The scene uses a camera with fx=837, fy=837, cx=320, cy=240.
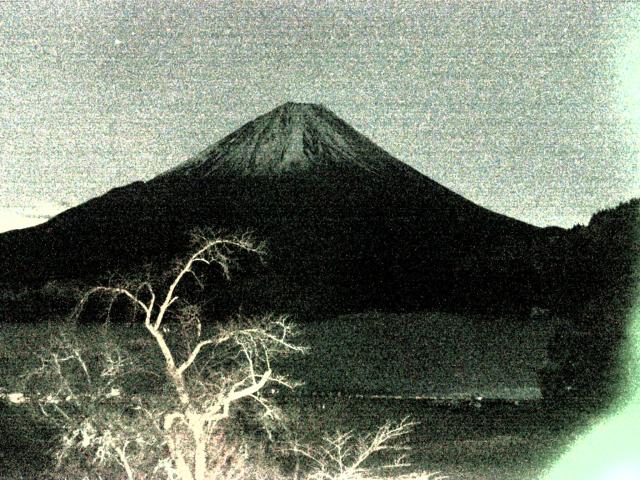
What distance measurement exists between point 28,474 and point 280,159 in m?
99.4

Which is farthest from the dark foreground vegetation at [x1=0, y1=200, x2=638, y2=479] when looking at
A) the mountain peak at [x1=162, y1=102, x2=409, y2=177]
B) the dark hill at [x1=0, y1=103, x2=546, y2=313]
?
the mountain peak at [x1=162, y1=102, x2=409, y2=177]

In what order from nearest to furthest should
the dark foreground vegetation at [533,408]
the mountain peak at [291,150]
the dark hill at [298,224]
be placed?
1. the dark foreground vegetation at [533,408]
2. the dark hill at [298,224]
3. the mountain peak at [291,150]

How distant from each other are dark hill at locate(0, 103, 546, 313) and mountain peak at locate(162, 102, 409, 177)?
0.65ft

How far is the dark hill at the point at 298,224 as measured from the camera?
80.4 meters

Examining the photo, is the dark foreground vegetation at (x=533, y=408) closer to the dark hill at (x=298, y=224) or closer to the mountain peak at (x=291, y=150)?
the dark hill at (x=298, y=224)

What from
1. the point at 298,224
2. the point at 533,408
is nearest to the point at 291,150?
the point at 298,224

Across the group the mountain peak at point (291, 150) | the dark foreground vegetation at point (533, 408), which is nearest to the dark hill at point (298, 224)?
the mountain peak at point (291, 150)

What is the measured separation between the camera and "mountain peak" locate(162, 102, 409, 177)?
114125 mm

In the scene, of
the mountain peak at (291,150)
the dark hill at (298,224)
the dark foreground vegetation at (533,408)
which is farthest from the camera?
the mountain peak at (291,150)

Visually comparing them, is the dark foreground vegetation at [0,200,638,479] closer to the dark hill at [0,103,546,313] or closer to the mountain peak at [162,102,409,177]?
the dark hill at [0,103,546,313]

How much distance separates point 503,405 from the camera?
94.1 ft

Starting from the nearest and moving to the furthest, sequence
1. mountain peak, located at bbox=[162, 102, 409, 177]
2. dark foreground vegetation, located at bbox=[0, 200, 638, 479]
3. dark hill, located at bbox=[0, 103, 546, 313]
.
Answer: dark foreground vegetation, located at bbox=[0, 200, 638, 479], dark hill, located at bbox=[0, 103, 546, 313], mountain peak, located at bbox=[162, 102, 409, 177]

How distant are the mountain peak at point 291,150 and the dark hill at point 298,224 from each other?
199 mm

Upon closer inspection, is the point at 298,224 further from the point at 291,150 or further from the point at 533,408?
the point at 533,408
